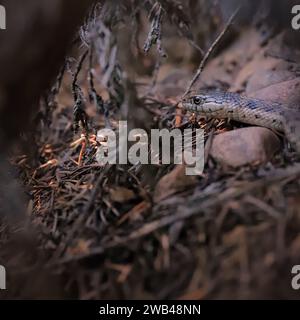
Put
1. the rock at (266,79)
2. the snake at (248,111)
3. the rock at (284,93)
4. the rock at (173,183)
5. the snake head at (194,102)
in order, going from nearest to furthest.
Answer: the rock at (173,183), the snake at (248,111), the rock at (284,93), the snake head at (194,102), the rock at (266,79)

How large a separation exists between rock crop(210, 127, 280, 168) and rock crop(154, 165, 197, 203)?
243 millimetres

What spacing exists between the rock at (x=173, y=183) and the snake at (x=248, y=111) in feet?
2.41

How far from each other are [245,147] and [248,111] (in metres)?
0.64

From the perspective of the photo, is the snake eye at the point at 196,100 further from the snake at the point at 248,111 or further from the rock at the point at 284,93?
the rock at the point at 284,93

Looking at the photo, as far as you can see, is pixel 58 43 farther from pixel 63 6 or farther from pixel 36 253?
pixel 36 253

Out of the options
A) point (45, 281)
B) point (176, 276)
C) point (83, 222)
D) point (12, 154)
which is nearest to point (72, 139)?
point (12, 154)

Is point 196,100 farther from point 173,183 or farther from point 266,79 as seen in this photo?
point 173,183

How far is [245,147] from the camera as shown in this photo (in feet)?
8.66

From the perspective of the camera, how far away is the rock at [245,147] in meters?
2.58

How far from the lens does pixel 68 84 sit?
18.0 feet

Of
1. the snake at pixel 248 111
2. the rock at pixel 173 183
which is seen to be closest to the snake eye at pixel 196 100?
the snake at pixel 248 111

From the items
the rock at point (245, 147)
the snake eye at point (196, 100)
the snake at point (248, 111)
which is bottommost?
the rock at point (245, 147)

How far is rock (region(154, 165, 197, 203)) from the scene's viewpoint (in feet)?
8.23

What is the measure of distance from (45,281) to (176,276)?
2.28ft
